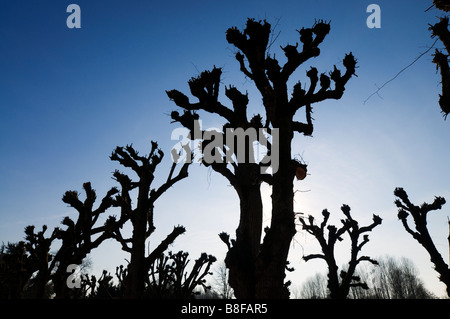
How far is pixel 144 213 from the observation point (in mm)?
7840

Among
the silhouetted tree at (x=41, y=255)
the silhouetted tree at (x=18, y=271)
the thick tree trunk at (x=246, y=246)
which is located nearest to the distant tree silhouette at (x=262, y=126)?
the thick tree trunk at (x=246, y=246)

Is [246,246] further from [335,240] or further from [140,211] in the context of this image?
[335,240]

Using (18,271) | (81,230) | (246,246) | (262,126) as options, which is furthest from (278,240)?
(18,271)

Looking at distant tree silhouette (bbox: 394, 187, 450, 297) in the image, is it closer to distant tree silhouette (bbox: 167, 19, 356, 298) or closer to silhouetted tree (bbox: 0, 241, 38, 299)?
distant tree silhouette (bbox: 167, 19, 356, 298)

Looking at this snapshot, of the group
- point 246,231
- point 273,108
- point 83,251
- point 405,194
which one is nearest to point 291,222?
point 246,231

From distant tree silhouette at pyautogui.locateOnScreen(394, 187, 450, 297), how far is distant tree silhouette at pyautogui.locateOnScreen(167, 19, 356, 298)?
7.40 metres

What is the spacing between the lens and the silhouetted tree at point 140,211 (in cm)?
711

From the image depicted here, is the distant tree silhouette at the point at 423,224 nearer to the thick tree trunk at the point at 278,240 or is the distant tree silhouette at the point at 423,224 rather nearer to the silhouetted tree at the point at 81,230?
the thick tree trunk at the point at 278,240

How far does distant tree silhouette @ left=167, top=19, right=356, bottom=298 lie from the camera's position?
4625 millimetres

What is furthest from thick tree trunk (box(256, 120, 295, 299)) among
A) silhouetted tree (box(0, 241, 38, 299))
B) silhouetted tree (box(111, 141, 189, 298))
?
silhouetted tree (box(0, 241, 38, 299))

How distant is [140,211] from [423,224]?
11002mm

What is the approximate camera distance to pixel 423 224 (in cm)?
1063
